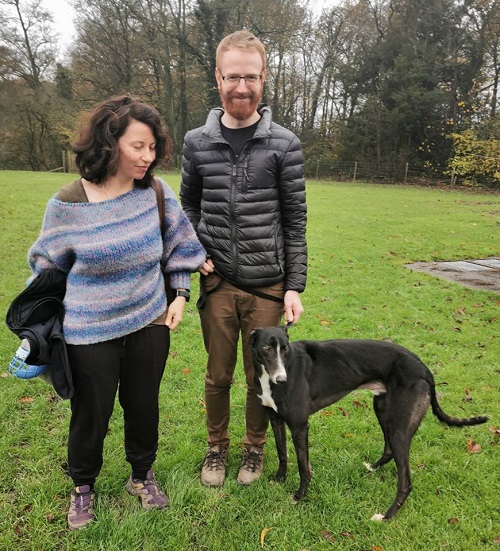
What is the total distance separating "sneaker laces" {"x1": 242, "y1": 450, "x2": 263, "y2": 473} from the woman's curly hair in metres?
2.07

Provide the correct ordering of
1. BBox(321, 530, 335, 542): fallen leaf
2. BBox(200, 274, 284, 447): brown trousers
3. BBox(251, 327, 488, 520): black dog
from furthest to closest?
1. BBox(200, 274, 284, 447): brown trousers
2. BBox(251, 327, 488, 520): black dog
3. BBox(321, 530, 335, 542): fallen leaf

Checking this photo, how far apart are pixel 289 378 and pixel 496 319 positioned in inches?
181

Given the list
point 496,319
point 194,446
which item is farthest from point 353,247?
point 194,446

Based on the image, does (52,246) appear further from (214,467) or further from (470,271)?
(470,271)

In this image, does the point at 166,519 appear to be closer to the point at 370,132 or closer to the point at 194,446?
the point at 194,446

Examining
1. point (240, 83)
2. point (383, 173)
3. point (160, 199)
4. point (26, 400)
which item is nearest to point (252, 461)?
point (160, 199)

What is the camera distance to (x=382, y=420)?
2.97 metres

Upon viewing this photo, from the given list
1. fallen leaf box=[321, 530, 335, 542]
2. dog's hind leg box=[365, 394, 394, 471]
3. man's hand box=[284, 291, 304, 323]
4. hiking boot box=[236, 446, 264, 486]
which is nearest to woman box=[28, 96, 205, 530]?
man's hand box=[284, 291, 304, 323]

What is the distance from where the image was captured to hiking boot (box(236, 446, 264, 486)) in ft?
9.96

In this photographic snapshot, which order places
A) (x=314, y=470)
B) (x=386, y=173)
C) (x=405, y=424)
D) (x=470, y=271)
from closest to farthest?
1. (x=405, y=424)
2. (x=314, y=470)
3. (x=470, y=271)
4. (x=386, y=173)

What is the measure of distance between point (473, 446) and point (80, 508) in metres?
2.85

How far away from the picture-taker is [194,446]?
3393 mm

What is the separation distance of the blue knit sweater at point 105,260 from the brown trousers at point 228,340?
48 cm

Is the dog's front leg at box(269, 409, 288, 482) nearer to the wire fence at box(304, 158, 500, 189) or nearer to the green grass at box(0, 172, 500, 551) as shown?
the green grass at box(0, 172, 500, 551)
